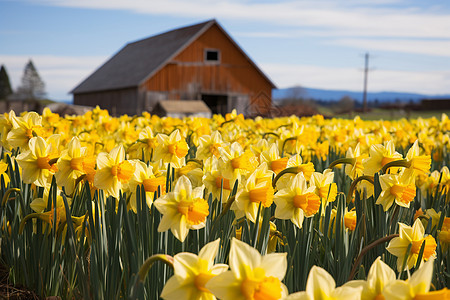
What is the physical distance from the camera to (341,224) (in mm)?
2023

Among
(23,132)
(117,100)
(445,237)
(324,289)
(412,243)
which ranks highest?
(117,100)

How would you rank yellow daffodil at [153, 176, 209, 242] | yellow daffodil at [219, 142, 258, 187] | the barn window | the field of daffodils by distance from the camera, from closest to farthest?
1. yellow daffodil at [153, 176, 209, 242]
2. the field of daffodils
3. yellow daffodil at [219, 142, 258, 187]
4. the barn window

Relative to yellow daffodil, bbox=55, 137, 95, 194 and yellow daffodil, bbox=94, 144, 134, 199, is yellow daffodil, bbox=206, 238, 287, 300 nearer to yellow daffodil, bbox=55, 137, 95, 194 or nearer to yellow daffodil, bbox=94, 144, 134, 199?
yellow daffodil, bbox=94, 144, 134, 199

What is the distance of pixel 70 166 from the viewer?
6.71ft

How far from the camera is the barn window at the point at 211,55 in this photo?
28748 millimetres

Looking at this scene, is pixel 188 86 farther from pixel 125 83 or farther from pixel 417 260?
pixel 417 260

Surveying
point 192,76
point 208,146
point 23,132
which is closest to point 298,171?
point 208,146

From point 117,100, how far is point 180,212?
95.1 feet

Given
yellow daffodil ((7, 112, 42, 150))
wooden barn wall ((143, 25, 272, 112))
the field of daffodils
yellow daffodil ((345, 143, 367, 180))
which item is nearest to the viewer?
the field of daffodils

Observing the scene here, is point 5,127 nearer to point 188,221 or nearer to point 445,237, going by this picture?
point 188,221

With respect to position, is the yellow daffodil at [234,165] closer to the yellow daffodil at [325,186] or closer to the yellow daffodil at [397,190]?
the yellow daffodil at [325,186]

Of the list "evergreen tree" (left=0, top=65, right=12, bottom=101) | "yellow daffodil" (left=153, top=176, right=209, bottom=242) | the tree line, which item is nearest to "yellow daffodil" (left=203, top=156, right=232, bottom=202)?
"yellow daffodil" (left=153, top=176, right=209, bottom=242)

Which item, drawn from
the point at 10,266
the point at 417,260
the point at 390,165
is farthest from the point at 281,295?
the point at 10,266

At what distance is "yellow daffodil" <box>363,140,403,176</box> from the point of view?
90.4 inches
